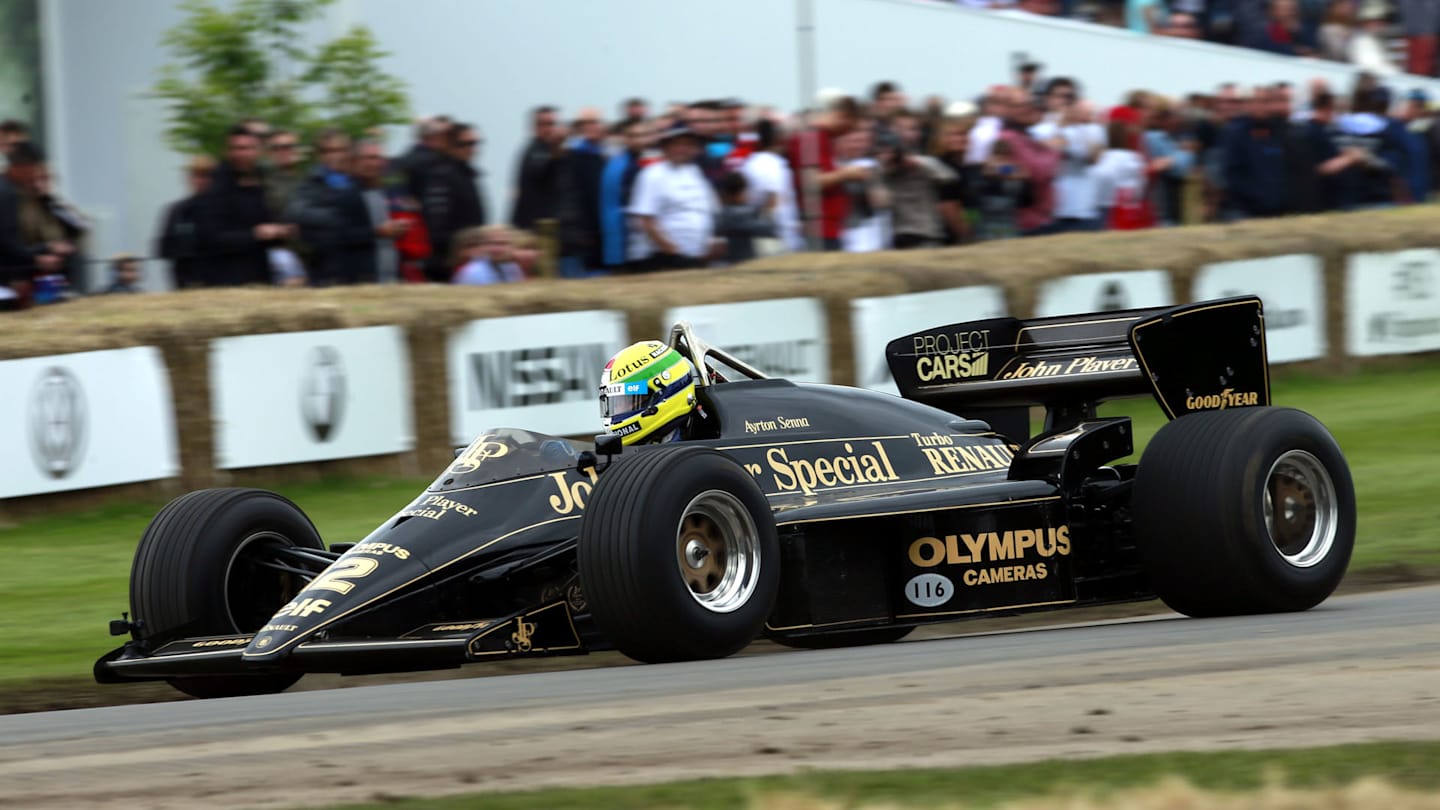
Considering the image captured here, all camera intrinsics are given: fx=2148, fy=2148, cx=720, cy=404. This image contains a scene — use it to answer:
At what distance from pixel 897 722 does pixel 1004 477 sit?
309cm

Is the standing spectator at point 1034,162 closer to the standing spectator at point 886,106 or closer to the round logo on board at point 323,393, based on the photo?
the standing spectator at point 886,106

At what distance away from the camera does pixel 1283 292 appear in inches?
683

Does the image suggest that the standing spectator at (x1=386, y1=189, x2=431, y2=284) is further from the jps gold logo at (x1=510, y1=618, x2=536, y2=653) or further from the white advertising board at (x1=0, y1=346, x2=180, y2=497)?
the jps gold logo at (x1=510, y1=618, x2=536, y2=653)

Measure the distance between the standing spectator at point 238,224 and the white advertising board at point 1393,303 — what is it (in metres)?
Result: 9.09

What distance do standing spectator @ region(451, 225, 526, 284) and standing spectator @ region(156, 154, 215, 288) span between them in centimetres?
177

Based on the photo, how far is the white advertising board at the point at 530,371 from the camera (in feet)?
43.2

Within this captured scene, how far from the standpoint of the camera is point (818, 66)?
22.8 meters

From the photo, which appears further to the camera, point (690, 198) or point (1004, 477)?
point (690, 198)

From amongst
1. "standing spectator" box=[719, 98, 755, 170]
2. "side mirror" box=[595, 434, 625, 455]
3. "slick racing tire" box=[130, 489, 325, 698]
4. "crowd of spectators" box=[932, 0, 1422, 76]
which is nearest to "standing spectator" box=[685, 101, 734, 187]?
"standing spectator" box=[719, 98, 755, 170]

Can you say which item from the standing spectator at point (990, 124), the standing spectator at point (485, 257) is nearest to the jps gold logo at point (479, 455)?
the standing spectator at point (485, 257)

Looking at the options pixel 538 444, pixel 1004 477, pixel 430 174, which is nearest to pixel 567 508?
pixel 538 444

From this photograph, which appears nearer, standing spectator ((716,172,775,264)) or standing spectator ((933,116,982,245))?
standing spectator ((716,172,775,264))

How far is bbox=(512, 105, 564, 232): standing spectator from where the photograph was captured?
47.7 ft

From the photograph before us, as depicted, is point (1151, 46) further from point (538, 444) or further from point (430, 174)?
point (538, 444)
